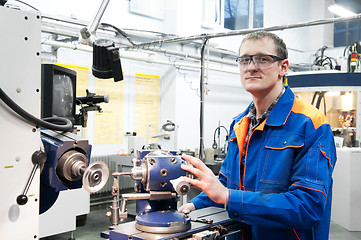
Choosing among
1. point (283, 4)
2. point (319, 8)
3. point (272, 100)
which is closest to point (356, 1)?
point (319, 8)

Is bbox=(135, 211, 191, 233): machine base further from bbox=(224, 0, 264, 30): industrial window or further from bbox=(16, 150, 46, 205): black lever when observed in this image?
bbox=(224, 0, 264, 30): industrial window

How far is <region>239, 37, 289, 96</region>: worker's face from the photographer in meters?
1.39

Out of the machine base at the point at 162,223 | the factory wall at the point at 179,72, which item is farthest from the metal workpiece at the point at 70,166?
the factory wall at the point at 179,72

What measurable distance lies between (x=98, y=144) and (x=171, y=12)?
2.40m

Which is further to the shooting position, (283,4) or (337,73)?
(283,4)

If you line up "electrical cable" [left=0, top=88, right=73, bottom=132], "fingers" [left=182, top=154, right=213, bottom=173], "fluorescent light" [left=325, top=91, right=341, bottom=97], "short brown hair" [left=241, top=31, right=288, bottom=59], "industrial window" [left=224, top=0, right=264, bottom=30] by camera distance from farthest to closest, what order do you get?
"industrial window" [left=224, top=0, right=264, bottom=30]
"fluorescent light" [left=325, top=91, right=341, bottom=97]
"short brown hair" [left=241, top=31, right=288, bottom=59]
"fingers" [left=182, top=154, right=213, bottom=173]
"electrical cable" [left=0, top=88, right=73, bottom=132]

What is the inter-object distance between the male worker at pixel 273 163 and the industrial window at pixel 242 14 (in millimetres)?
5426

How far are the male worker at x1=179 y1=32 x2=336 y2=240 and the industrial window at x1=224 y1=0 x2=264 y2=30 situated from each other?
543cm

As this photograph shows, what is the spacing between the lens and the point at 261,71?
4.55 feet

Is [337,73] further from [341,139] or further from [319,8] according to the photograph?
[319,8]

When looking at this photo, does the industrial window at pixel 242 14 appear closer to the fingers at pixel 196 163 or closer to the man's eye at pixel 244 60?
the man's eye at pixel 244 60

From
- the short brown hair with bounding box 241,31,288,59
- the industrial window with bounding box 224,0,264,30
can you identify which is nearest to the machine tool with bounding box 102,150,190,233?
the short brown hair with bounding box 241,31,288,59

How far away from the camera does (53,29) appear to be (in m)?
3.89

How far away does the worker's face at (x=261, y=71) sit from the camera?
1388 millimetres
